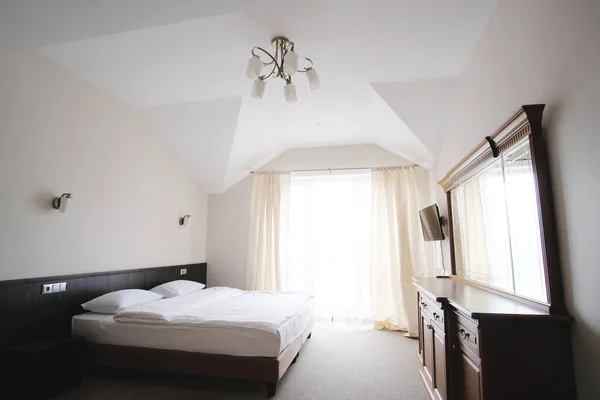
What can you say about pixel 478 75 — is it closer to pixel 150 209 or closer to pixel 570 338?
pixel 570 338

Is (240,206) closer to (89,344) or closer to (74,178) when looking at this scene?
(74,178)

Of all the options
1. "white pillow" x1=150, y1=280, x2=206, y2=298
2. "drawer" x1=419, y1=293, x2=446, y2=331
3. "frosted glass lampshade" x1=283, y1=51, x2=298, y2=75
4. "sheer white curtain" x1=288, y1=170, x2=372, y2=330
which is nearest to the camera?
"drawer" x1=419, y1=293, x2=446, y2=331

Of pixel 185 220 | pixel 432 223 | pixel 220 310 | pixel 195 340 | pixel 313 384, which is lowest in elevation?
pixel 313 384

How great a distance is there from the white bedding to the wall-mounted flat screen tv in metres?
1.71

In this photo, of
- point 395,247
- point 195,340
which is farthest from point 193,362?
point 395,247

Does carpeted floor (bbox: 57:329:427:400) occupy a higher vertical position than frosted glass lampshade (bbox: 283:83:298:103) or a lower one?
lower

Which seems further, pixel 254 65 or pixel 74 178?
pixel 74 178

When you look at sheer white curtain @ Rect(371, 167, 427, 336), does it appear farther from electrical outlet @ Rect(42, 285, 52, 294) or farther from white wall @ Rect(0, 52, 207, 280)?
electrical outlet @ Rect(42, 285, 52, 294)

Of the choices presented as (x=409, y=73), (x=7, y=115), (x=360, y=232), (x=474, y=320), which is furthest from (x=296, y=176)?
(x=474, y=320)

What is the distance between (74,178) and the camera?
2.98m

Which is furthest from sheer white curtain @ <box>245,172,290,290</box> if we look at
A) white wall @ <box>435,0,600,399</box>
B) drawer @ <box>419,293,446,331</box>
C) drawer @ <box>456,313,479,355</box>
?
white wall @ <box>435,0,600,399</box>

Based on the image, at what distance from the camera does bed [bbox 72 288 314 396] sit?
98.5 inches

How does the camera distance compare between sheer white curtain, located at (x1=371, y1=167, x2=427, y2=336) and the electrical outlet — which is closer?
the electrical outlet

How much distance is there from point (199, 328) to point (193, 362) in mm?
262
